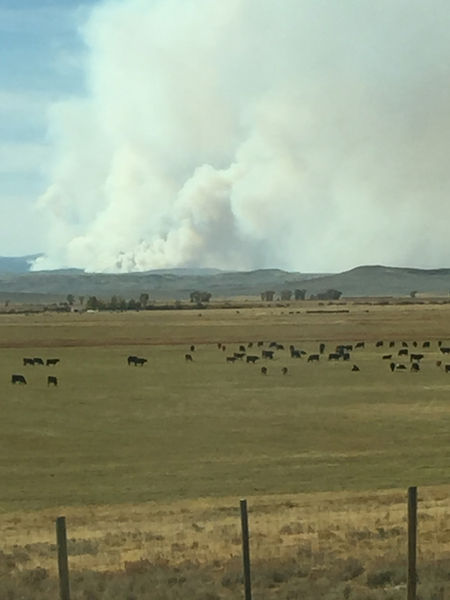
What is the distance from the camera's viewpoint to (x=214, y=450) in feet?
100

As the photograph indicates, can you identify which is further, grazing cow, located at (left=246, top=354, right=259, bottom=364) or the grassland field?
grazing cow, located at (left=246, top=354, right=259, bottom=364)

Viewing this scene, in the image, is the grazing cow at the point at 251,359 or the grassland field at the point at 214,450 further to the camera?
the grazing cow at the point at 251,359

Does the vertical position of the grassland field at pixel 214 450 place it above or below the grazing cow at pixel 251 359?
below

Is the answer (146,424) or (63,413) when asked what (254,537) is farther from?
(63,413)

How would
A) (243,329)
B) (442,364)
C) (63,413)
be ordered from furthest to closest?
(243,329)
(442,364)
(63,413)

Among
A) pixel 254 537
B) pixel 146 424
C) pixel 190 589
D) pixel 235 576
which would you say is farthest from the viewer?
pixel 146 424

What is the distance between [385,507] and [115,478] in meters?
8.30

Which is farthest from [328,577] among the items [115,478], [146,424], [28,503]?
[146,424]

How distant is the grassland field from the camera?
1858 cm

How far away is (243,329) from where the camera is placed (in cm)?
11325

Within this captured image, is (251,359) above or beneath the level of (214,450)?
above

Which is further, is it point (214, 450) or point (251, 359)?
point (251, 359)

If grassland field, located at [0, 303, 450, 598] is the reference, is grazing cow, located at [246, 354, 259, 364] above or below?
above

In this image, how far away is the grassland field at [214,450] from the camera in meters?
18.6
